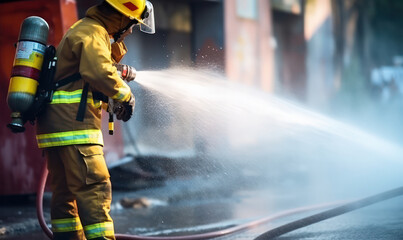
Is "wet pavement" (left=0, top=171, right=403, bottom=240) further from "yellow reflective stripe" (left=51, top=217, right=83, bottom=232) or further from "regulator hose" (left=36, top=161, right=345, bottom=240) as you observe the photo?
"yellow reflective stripe" (left=51, top=217, right=83, bottom=232)

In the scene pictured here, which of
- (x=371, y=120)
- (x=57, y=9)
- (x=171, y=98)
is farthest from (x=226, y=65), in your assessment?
(x=371, y=120)

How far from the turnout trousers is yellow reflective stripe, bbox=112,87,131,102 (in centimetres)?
29

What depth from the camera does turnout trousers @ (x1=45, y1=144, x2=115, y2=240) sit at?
3.31 metres

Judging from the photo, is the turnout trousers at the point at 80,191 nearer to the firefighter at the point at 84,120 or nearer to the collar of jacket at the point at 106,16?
the firefighter at the point at 84,120

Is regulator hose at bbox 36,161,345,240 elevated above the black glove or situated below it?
below

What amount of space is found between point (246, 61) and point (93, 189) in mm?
7058

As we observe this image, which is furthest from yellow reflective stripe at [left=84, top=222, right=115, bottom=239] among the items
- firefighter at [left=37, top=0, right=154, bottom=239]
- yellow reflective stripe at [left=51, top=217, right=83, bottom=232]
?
yellow reflective stripe at [left=51, top=217, right=83, bottom=232]

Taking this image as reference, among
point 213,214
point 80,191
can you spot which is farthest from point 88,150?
point 213,214

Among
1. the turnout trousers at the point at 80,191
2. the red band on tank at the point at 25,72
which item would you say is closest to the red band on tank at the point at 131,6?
the red band on tank at the point at 25,72

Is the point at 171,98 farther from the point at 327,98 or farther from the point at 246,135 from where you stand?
the point at 327,98

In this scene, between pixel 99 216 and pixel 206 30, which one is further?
pixel 206 30

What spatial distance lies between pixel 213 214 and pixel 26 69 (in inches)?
105

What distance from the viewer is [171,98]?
4980 millimetres

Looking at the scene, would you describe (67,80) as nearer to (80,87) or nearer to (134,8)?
(80,87)
